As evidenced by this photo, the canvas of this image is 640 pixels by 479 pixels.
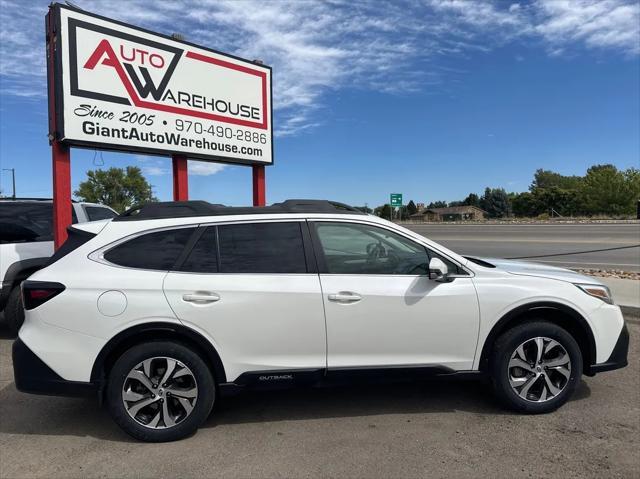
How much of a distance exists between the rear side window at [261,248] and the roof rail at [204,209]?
0.53 feet

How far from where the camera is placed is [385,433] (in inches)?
146

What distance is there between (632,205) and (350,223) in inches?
3511

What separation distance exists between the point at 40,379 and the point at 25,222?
4.06m

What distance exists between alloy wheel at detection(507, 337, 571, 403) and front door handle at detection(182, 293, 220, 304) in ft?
7.64

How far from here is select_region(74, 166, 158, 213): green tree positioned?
59.7m

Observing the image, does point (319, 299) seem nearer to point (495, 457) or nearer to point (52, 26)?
point (495, 457)

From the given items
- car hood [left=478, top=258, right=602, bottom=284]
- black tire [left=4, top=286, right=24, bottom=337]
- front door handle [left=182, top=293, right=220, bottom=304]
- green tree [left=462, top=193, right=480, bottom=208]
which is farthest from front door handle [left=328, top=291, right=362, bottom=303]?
green tree [left=462, top=193, right=480, bottom=208]

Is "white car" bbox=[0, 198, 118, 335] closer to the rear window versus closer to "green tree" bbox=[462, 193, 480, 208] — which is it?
the rear window

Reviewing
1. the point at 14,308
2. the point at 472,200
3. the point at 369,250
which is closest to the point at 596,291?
the point at 369,250

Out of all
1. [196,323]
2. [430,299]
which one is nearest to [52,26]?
[196,323]

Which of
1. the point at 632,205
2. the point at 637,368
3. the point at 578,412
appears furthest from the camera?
the point at 632,205

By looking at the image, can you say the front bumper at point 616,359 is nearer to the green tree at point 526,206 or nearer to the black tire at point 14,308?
the black tire at point 14,308

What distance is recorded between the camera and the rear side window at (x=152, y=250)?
3656mm

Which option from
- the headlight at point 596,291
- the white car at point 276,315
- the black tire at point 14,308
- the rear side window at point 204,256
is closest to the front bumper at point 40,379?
the white car at point 276,315
